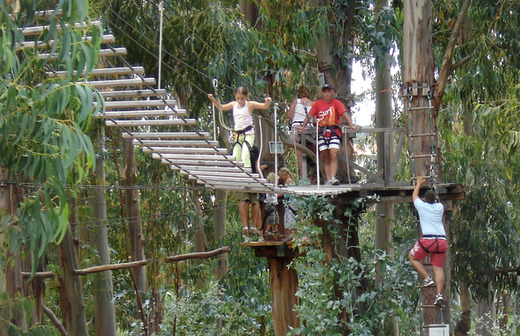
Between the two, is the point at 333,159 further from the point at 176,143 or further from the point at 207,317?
the point at 207,317

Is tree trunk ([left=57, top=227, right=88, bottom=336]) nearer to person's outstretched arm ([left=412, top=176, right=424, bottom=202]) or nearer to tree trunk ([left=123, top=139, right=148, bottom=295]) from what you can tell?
tree trunk ([left=123, top=139, right=148, bottom=295])

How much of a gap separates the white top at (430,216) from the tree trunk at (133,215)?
23.7ft

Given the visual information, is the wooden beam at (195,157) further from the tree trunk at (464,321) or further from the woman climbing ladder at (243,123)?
the tree trunk at (464,321)

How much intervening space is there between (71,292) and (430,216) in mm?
5531

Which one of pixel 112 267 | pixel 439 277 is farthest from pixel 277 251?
pixel 439 277

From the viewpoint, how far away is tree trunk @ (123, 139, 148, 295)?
1608cm

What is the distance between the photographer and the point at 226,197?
17.9m

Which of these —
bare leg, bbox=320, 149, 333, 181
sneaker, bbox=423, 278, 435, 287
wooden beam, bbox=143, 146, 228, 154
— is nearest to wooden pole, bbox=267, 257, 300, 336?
bare leg, bbox=320, 149, 333, 181

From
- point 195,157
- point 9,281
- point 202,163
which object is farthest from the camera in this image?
point 9,281

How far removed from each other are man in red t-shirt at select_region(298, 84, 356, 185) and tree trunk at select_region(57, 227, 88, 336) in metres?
3.81

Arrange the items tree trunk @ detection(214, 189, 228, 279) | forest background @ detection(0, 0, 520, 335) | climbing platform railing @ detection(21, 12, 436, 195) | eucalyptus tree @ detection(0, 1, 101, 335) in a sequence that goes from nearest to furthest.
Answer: eucalyptus tree @ detection(0, 1, 101, 335)
forest background @ detection(0, 0, 520, 335)
climbing platform railing @ detection(21, 12, 436, 195)
tree trunk @ detection(214, 189, 228, 279)

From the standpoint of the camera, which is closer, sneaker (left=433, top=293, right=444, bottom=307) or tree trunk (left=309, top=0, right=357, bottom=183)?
sneaker (left=433, top=293, right=444, bottom=307)

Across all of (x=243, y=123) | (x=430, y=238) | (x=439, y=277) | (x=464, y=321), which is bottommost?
(x=464, y=321)

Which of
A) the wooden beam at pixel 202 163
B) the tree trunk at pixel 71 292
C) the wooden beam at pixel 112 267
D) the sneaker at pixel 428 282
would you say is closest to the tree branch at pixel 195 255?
the wooden beam at pixel 112 267
